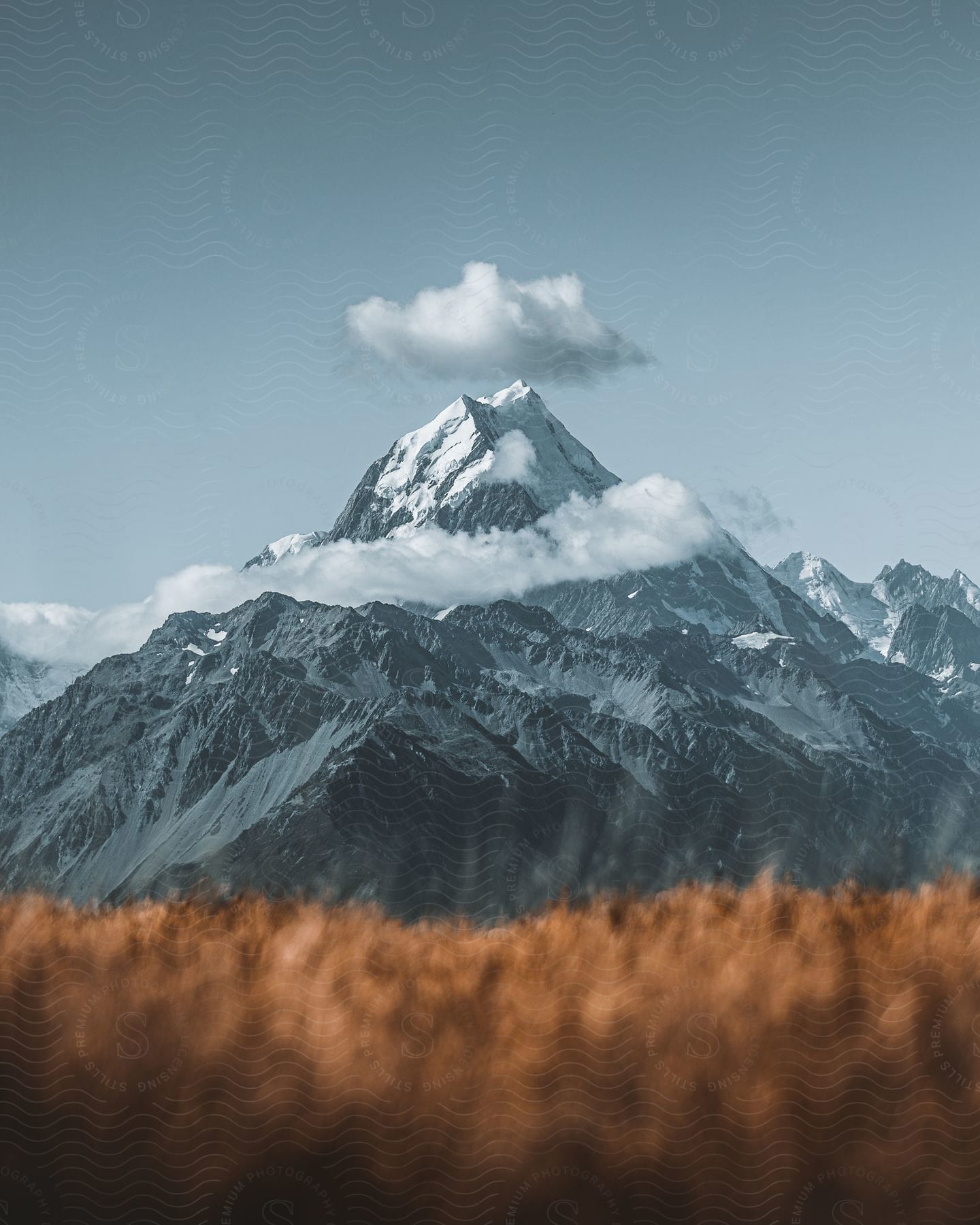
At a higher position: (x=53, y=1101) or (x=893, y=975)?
(x=893, y=975)

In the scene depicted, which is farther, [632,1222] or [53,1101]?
[53,1101]

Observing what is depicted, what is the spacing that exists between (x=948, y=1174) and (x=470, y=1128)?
235cm

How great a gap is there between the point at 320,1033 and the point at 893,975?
9.86ft

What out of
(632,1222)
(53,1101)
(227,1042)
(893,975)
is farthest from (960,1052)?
(53,1101)

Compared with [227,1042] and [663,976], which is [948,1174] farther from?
[227,1042]

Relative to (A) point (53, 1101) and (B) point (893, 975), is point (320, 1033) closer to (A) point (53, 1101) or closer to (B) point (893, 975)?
(A) point (53, 1101)

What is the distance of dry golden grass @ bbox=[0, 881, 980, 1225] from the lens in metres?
6.68

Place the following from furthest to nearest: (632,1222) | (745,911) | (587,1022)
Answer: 1. (745,911)
2. (587,1022)
3. (632,1222)

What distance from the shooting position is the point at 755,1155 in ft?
22.1

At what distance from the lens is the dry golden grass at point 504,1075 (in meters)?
6.68

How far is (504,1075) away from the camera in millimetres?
6906

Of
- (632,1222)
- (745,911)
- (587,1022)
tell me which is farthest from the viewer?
(745,911)

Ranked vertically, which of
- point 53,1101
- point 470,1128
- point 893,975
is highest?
point 893,975

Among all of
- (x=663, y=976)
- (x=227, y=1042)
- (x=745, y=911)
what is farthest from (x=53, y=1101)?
(x=745, y=911)
